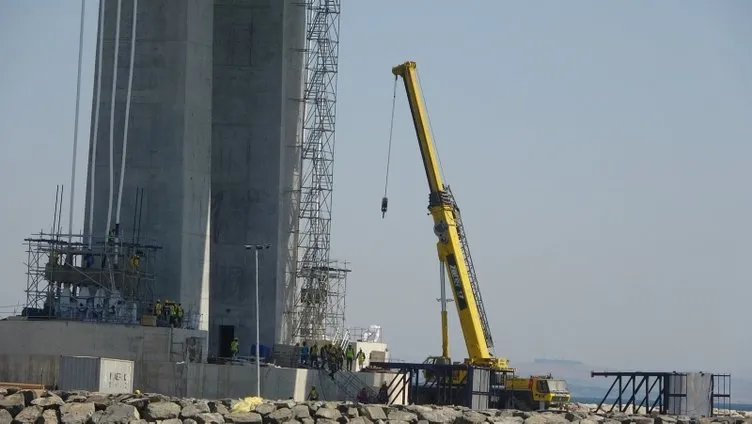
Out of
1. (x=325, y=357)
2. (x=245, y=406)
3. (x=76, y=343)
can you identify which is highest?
(x=76, y=343)

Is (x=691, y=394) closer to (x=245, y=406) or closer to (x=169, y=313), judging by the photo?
(x=169, y=313)

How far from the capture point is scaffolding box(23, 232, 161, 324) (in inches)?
2319

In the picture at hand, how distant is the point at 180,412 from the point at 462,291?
2344cm

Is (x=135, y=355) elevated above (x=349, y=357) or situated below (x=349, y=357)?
below

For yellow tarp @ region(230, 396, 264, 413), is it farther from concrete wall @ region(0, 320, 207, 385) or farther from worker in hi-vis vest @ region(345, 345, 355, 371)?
worker in hi-vis vest @ region(345, 345, 355, 371)

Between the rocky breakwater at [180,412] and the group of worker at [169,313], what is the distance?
1434cm

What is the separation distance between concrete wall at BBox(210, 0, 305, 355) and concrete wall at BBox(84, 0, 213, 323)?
730 cm

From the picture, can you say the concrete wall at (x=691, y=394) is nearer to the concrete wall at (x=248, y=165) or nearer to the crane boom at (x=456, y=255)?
the crane boom at (x=456, y=255)

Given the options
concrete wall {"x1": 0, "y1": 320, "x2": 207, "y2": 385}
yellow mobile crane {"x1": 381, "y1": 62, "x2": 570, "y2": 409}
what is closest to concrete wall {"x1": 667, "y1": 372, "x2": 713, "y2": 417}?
yellow mobile crane {"x1": 381, "y1": 62, "x2": 570, "y2": 409}

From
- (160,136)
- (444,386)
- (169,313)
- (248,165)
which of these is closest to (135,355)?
(169,313)

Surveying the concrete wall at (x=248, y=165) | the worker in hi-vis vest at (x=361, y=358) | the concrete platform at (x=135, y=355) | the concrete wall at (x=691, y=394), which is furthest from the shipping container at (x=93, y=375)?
the concrete wall at (x=691, y=394)

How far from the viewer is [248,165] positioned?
6956 cm

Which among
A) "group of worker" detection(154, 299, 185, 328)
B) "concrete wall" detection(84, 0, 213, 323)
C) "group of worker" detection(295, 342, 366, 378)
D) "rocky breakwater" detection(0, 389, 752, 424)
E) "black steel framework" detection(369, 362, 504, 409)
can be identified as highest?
"concrete wall" detection(84, 0, 213, 323)

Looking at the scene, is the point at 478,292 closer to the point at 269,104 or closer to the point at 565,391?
the point at 565,391
